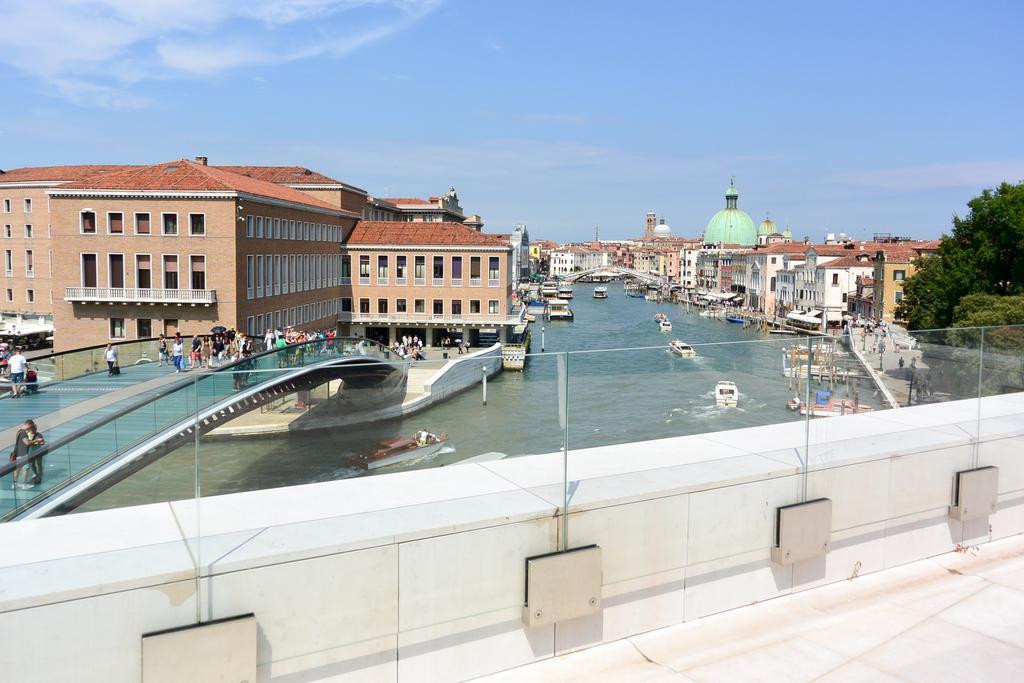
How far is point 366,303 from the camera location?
162ft

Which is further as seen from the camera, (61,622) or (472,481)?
(472,481)

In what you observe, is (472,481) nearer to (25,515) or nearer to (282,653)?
(282,653)

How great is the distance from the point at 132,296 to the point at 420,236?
19.1 metres

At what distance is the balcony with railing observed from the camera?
33094mm

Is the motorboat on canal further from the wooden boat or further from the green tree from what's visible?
the green tree

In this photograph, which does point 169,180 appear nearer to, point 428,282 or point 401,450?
point 428,282

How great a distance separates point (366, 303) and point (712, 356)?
149 feet

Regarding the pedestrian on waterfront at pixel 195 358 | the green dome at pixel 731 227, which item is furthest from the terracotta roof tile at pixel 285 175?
the green dome at pixel 731 227

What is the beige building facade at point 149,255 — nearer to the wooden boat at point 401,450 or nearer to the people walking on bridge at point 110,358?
the people walking on bridge at point 110,358

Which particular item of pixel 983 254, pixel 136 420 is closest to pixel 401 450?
pixel 136 420

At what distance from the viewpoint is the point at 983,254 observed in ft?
121

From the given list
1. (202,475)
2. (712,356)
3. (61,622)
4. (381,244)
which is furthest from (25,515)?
(381,244)

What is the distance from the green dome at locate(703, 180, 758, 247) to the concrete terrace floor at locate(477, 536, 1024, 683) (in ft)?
541

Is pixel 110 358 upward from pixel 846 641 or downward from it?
upward
